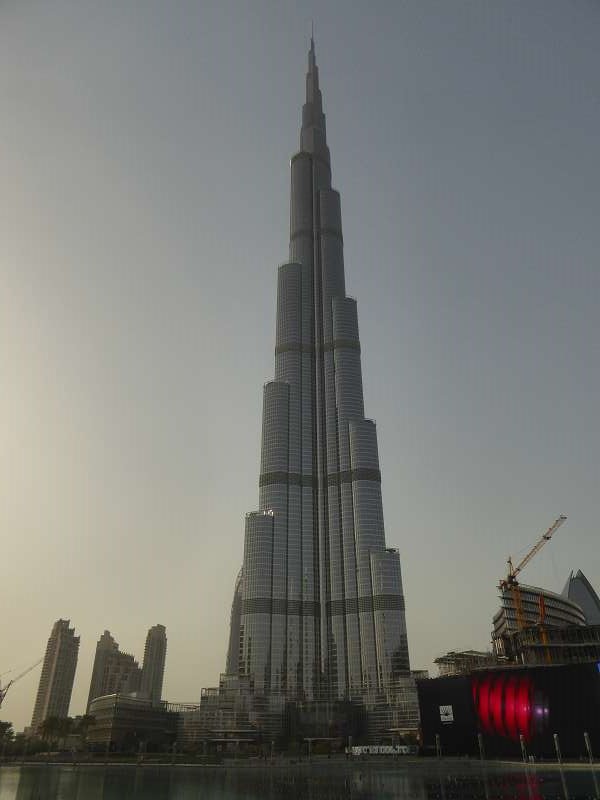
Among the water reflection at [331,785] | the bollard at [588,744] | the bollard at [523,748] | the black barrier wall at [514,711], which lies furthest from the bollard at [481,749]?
the bollard at [588,744]

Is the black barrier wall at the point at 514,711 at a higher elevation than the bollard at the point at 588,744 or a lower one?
higher

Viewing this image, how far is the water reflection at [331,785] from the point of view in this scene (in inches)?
2901

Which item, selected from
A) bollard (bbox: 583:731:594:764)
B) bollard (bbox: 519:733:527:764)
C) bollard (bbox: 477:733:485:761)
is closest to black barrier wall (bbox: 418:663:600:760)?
bollard (bbox: 477:733:485:761)

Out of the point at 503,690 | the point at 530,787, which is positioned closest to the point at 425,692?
the point at 503,690

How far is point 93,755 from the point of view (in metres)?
176

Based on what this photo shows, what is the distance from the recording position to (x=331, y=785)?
9112cm

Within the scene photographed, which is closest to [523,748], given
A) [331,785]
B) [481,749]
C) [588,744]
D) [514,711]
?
[514,711]

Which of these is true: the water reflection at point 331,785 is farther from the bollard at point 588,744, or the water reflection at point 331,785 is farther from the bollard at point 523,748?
the bollard at point 523,748

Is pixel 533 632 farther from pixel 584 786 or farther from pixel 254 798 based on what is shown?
pixel 254 798

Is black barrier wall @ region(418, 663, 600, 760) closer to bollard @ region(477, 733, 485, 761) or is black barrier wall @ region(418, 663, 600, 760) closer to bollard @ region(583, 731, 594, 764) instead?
bollard @ region(477, 733, 485, 761)

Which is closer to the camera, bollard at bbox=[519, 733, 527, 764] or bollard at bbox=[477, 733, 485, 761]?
bollard at bbox=[519, 733, 527, 764]

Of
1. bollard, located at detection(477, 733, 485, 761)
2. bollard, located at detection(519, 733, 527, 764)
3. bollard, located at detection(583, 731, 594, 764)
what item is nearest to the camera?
bollard, located at detection(583, 731, 594, 764)

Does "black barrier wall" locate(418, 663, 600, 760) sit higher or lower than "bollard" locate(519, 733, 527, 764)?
higher

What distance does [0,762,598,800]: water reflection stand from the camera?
73.7 m
